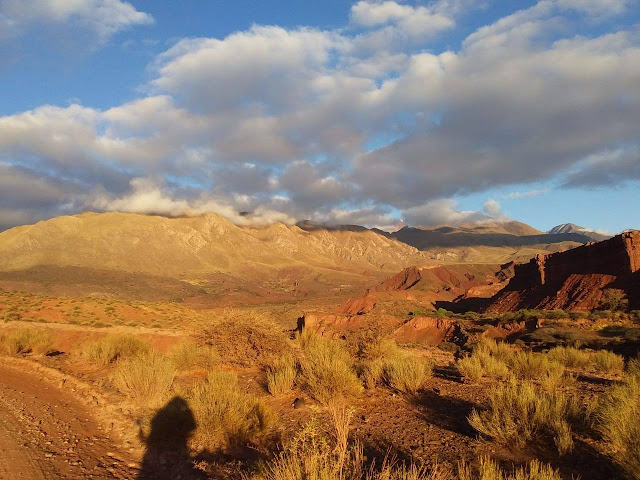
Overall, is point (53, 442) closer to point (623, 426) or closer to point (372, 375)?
point (372, 375)

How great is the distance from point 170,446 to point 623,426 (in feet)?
24.0

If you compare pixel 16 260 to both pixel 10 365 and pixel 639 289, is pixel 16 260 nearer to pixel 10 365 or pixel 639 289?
pixel 10 365

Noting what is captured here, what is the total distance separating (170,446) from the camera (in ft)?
23.0

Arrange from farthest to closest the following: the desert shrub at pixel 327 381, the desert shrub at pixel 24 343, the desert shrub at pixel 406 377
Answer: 1. the desert shrub at pixel 24 343
2. the desert shrub at pixel 406 377
3. the desert shrub at pixel 327 381

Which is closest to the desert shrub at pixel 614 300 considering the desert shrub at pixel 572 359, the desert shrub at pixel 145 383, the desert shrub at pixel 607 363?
the desert shrub at pixel 607 363

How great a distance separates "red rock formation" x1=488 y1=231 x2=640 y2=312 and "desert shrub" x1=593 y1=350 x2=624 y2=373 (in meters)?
32.7

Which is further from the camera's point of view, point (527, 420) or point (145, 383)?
point (145, 383)

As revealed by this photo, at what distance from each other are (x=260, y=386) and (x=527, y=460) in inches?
271

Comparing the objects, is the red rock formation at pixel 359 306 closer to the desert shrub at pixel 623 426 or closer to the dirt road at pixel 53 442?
the dirt road at pixel 53 442

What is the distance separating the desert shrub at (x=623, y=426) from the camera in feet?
15.8

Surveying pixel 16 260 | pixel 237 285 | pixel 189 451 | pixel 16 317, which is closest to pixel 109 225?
pixel 16 260

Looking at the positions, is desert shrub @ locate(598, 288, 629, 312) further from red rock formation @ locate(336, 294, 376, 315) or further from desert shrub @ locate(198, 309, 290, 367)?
desert shrub @ locate(198, 309, 290, 367)

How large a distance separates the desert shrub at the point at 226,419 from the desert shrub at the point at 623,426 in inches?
214

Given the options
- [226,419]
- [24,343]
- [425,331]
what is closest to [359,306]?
[425,331]
